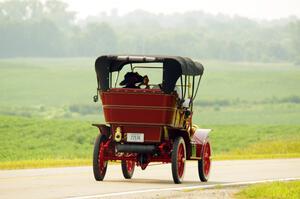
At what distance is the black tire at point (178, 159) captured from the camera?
20562 mm

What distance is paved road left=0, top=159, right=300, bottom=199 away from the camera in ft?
59.2

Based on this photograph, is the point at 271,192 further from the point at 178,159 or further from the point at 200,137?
the point at 200,137

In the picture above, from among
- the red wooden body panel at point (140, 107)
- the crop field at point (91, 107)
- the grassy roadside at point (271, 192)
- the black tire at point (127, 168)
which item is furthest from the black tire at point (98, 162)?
the crop field at point (91, 107)

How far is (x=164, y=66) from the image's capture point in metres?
21.3

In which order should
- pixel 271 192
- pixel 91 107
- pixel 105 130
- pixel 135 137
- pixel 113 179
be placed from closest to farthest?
pixel 271 192 < pixel 135 137 < pixel 105 130 < pixel 113 179 < pixel 91 107

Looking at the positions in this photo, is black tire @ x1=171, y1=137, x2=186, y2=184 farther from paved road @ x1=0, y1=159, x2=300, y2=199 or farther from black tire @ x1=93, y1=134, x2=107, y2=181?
black tire @ x1=93, y1=134, x2=107, y2=181

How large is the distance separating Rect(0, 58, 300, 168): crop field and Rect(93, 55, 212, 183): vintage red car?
20.7 m

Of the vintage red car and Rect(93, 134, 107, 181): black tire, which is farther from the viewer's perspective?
Rect(93, 134, 107, 181): black tire

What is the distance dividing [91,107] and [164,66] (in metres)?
87.4

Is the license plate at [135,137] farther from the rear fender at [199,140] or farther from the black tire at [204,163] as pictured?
the black tire at [204,163]

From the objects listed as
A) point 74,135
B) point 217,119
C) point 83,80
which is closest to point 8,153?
point 74,135

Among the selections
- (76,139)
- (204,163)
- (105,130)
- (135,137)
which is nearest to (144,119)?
(135,137)

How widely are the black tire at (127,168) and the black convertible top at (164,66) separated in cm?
174

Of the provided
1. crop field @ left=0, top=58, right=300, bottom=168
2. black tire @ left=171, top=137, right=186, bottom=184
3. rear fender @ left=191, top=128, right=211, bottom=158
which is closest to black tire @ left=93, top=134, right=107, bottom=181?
black tire @ left=171, top=137, right=186, bottom=184
